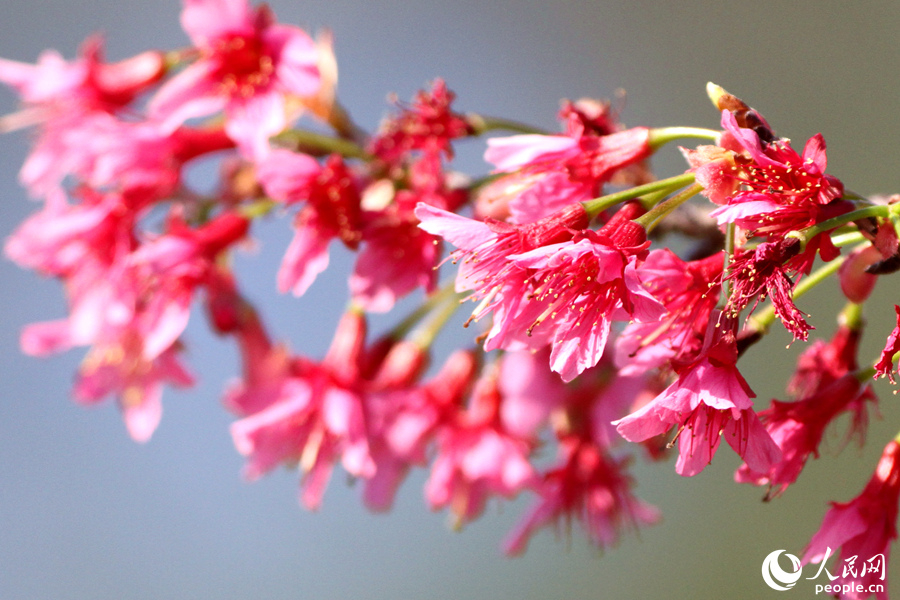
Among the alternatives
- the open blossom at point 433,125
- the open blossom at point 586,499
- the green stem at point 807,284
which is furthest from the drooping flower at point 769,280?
the open blossom at point 586,499

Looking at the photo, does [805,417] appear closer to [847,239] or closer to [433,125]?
[847,239]

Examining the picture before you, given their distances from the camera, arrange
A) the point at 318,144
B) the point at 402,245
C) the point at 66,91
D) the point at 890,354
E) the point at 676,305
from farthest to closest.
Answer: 1. the point at 66,91
2. the point at 318,144
3. the point at 402,245
4. the point at 676,305
5. the point at 890,354

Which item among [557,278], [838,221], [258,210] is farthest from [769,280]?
[258,210]

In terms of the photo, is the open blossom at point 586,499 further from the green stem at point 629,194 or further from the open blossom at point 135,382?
the green stem at point 629,194

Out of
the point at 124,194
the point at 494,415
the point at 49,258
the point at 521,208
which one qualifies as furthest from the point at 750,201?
the point at 49,258

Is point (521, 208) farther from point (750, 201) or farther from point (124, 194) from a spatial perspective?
point (124, 194)

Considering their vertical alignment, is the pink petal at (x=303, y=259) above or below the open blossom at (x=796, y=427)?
above

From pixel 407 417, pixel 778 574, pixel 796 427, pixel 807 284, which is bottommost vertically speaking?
pixel 778 574
